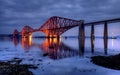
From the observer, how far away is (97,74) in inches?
715

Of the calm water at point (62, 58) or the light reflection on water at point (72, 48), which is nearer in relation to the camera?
the calm water at point (62, 58)

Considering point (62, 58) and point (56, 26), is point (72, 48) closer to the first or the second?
point (62, 58)

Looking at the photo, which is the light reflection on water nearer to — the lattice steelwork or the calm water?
the calm water

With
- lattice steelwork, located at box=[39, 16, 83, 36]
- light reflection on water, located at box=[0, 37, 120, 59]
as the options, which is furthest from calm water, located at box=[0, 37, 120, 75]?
lattice steelwork, located at box=[39, 16, 83, 36]

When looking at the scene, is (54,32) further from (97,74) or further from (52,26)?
(97,74)

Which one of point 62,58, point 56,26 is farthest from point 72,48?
point 56,26

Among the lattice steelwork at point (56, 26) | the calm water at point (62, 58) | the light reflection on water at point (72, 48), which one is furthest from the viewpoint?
the lattice steelwork at point (56, 26)

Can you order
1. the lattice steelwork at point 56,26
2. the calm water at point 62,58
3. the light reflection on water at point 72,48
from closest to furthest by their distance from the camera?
the calm water at point 62,58 < the light reflection on water at point 72,48 < the lattice steelwork at point 56,26

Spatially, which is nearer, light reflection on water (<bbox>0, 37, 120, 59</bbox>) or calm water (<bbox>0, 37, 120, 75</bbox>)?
calm water (<bbox>0, 37, 120, 75</bbox>)

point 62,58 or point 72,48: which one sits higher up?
point 72,48

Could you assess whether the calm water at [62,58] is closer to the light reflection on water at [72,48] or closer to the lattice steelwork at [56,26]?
the light reflection on water at [72,48]

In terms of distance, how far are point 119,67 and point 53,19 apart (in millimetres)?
143384

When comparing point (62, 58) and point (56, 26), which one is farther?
point (56, 26)

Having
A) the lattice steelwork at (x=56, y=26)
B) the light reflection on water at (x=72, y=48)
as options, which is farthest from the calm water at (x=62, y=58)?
the lattice steelwork at (x=56, y=26)
